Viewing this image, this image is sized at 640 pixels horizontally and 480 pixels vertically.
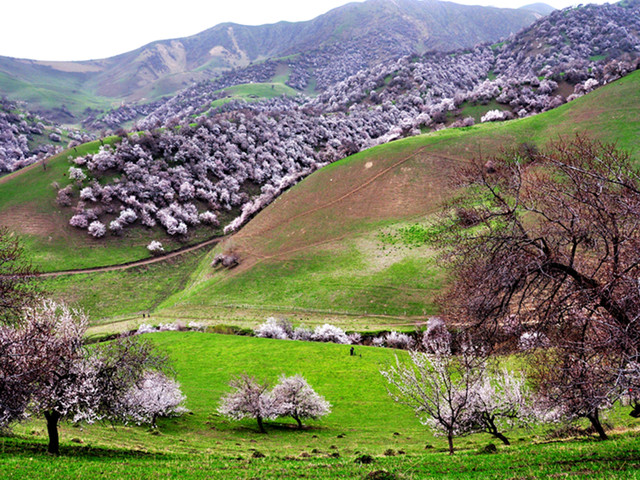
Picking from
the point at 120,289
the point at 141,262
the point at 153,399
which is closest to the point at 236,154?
the point at 141,262

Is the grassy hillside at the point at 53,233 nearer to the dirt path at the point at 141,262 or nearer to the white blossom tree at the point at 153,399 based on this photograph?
the dirt path at the point at 141,262

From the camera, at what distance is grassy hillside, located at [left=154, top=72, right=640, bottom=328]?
61.9 meters

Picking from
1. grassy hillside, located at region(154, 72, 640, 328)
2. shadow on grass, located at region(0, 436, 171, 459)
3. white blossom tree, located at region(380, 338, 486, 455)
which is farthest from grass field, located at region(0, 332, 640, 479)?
grassy hillside, located at region(154, 72, 640, 328)

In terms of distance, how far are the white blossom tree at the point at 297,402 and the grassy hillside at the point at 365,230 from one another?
2479 cm

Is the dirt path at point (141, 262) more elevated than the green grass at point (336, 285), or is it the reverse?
the dirt path at point (141, 262)

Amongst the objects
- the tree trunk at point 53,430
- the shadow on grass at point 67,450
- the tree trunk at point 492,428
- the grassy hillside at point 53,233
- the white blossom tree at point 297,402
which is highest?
the grassy hillside at point 53,233

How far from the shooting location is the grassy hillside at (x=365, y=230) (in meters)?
61.9

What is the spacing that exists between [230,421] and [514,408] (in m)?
23.2

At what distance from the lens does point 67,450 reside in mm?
18891

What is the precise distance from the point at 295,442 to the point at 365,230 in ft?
181

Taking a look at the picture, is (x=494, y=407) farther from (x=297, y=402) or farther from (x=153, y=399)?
(x=153, y=399)

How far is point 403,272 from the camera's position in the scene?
6256 centimetres

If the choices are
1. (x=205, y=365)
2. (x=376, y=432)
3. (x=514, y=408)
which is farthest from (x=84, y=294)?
(x=514, y=408)

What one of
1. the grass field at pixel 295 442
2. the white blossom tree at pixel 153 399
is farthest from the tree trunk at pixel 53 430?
the white blossom tree at pixel 153 399
